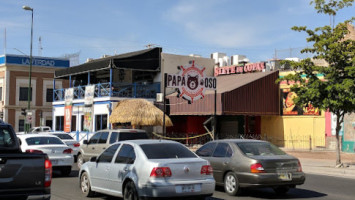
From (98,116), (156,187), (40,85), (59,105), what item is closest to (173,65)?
(98,116)

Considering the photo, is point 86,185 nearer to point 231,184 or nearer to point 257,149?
point 231,184

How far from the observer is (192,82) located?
78.8 feet

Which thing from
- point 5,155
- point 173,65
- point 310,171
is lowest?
point 310,171

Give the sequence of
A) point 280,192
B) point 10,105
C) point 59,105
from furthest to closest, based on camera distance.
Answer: point 10,105 → point 59,105 → point 280,192

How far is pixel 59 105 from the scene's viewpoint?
129 feet

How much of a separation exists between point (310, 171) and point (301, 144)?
42.9 feet

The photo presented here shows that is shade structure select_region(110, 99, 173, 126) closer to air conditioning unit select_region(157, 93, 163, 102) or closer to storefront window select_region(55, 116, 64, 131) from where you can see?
air conditioning unit select_region(157, 93, 163, 102)

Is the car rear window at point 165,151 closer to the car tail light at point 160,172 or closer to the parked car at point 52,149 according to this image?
the car tail light at point 160,172

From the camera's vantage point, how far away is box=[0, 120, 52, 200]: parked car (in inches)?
273

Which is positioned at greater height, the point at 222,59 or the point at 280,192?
the point at 222,59

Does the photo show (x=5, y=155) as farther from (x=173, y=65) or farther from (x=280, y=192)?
(x=173, y=65)

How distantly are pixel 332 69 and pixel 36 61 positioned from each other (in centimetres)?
3967

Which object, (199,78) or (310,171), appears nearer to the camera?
(310,171)

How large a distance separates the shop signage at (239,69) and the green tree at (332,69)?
1651 cm
